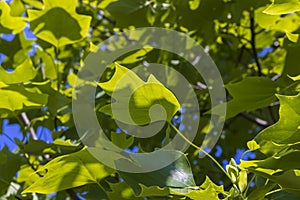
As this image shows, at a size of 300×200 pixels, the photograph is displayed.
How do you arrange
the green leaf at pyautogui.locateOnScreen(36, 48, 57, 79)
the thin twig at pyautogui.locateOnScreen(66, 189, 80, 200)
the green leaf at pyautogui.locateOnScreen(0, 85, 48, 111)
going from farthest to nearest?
the green leaf at pyautogui.locateOnScreen(36, 48, 57, 79) < the thin twig at pyautogui.locateOnScreen(66, 189, 80, 200) < the green leaf at pyautogui.locateOnScreen(0, 85, 48, 111)

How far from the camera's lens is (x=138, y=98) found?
847 millimetres

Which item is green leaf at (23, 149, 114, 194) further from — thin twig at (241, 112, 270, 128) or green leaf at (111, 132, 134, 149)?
thin twig at (241, 112, 270, 128)

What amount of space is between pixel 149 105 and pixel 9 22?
2.68ft

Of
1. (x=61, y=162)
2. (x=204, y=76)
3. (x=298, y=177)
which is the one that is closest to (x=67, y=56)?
(x=204, y=76)

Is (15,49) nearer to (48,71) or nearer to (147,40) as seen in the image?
(48,71)

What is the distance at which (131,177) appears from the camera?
0.89 meters

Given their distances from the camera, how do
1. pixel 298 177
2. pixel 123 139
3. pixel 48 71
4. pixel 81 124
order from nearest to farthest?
pixel 298 177 < pixel 123 139 < pixel 81 124 < pixel 48 71

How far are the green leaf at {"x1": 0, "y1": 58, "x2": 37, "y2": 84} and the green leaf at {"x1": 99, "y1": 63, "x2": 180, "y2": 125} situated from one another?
481mm

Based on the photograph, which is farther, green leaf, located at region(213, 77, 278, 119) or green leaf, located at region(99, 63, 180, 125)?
green leaf, located at region(213, 77, 278, 119)

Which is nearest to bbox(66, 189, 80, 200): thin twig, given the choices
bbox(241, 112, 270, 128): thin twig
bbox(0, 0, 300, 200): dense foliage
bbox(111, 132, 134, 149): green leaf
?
bbox(0, 0, 300, 200): dense foliage

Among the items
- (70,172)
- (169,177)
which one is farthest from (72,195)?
(169,177)

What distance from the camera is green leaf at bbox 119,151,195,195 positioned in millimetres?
884

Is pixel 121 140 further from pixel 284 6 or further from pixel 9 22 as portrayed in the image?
pixel 9 22

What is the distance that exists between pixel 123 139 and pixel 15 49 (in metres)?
0.70
